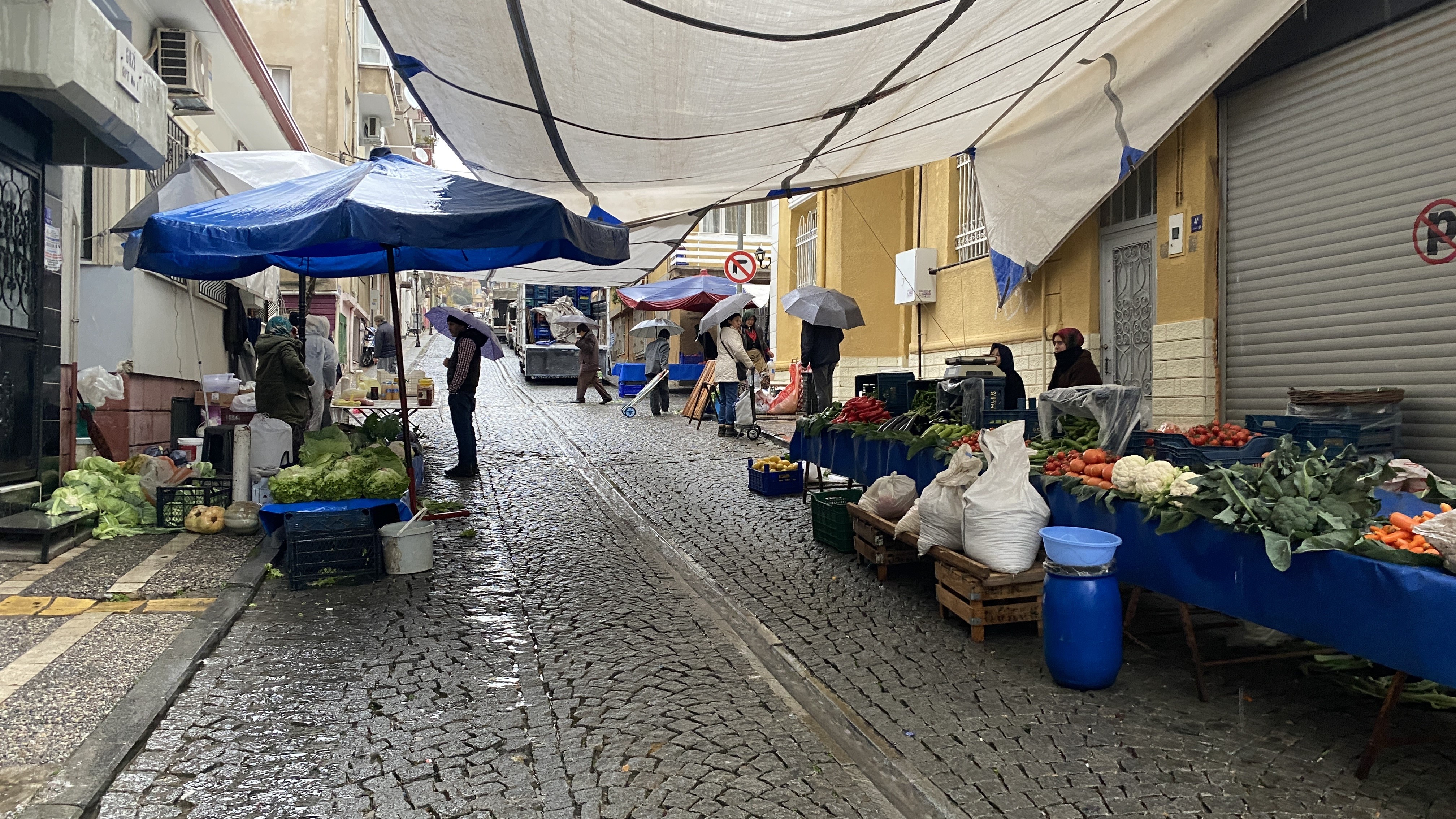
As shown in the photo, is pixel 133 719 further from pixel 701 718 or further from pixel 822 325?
pixel 822 325

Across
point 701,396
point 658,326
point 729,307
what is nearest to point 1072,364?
point 729,307

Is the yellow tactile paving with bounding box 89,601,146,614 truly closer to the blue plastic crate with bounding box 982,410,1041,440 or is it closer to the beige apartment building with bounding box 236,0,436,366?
the blue plastic crate with bounding box 982,410,1041,440

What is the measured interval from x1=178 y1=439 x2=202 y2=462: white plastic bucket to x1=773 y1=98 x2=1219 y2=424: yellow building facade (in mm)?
9560

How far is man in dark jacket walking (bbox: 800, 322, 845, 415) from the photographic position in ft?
45.0

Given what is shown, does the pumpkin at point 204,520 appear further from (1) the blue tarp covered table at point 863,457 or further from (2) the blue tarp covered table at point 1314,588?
(2) the blue tarp covered table at point 1314,588

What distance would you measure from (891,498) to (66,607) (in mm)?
5523

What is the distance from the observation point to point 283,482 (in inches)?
266

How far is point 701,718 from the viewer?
13.6 feet

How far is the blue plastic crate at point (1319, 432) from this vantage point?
19.6ft

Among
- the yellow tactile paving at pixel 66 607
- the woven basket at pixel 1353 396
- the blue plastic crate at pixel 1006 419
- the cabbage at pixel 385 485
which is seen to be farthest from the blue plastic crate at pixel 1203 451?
the yellow tactile paving at pixel 66 607

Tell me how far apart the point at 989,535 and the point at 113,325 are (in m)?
9.95

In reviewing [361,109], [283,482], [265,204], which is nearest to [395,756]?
[283,482]

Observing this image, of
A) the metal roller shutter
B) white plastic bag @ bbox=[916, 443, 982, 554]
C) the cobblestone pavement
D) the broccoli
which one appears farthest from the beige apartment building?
the broccoli

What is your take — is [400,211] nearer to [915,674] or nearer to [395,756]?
[395,756]
